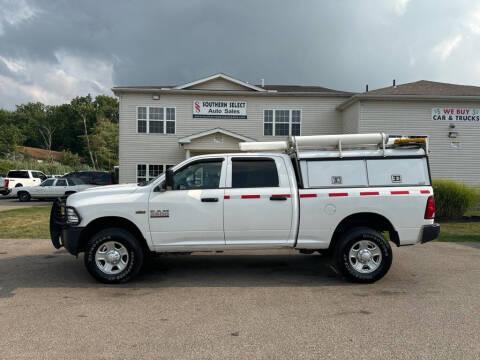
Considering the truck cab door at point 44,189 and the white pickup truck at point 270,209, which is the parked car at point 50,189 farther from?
the white pickup truck at point 270,209

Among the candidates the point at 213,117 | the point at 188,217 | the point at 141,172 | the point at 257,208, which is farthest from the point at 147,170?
the point at 257,208

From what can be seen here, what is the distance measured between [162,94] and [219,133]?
3797 mm

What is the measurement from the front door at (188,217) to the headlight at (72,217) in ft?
3.49

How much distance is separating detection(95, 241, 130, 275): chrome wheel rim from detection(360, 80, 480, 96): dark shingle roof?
14.9 meters

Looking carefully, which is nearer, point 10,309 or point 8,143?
point 10,309

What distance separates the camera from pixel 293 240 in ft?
17.9

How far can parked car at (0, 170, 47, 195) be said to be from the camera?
22.3 metres

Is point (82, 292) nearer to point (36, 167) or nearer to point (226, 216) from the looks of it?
point (226, 216)

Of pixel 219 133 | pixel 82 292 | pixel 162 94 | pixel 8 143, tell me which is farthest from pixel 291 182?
pixel 8 143

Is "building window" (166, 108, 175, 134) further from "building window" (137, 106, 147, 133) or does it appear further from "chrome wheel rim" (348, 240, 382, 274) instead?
"chrome wheel rim" (348, 240, 382, 274)

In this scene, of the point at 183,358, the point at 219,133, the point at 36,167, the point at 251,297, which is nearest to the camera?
the point at 183,358

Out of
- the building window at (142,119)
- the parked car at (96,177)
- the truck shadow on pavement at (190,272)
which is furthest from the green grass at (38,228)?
the building window at (142,119)

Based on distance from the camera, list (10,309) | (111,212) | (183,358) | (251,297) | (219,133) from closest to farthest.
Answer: (183,358), (10,309), (251,297), (111,212), (219,133)

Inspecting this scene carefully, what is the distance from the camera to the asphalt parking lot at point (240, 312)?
3.36 meters
